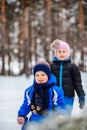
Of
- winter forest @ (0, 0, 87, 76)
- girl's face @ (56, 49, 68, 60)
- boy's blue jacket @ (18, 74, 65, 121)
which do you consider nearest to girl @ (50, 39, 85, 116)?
girl's face @ (56, 49, 68, 60)

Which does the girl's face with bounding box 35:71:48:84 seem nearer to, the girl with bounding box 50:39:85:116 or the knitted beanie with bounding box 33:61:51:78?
the knitted beanie with bounding box 33:61:51:78

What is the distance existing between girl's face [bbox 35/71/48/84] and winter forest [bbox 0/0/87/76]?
24.3 meters

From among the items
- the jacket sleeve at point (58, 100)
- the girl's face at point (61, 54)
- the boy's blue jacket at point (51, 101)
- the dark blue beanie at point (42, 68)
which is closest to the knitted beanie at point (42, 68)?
the dark blue beanie at point (42, 68)

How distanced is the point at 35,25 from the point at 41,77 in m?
41.0

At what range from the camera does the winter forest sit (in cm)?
3133

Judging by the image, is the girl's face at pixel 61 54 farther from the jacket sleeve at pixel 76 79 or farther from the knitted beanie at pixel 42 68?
the knitted beanie at pixel 42 68

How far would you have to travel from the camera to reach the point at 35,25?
45688 millimetres

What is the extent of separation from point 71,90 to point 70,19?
1503 inches

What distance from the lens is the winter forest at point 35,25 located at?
Result: 31.3 meters

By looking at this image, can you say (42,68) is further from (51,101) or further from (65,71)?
(65,71)

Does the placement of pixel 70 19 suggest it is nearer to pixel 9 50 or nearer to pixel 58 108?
pixel 9 50

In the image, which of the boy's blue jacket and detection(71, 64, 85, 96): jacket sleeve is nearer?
the boy's blue jacket

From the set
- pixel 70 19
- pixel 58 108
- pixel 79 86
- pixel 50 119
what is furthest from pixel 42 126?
pixel 70 19

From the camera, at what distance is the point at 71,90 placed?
21.4 ft
